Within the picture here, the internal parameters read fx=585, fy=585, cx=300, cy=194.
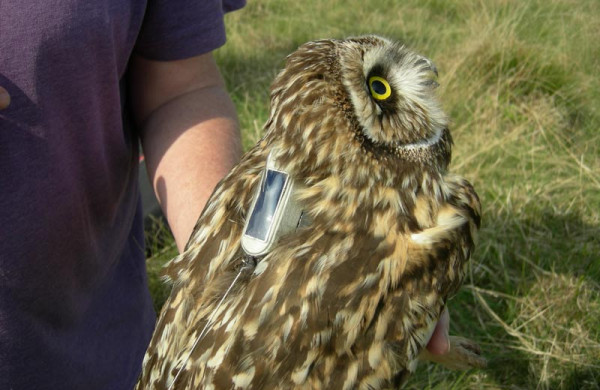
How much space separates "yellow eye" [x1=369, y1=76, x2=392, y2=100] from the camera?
1489mm

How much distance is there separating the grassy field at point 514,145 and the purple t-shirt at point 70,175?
53.2 inches

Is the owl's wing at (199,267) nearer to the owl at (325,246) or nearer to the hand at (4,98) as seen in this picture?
the owl at (325,246)

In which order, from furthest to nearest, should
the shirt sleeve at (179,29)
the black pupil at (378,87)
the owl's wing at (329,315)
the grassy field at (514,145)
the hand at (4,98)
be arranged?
the grassy field at (514,145), the shirt sleeve at (179,29), the black pupil at (378,87), the hand at (4,98), the owl's wing at (329,315)

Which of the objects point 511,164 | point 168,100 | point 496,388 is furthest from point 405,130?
point 511,164

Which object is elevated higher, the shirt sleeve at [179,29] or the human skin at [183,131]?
the shirt sleeve at [179,29]

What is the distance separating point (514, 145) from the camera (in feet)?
12.9

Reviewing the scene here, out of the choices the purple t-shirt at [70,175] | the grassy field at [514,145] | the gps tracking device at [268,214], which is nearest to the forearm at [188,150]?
the purple t-shirt at [70,175]

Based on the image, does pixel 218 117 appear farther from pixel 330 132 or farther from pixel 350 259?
pixel 350 259

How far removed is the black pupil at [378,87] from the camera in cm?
150

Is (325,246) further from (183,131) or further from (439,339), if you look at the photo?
(183,131)

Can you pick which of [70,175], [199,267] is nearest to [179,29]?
[70,175]

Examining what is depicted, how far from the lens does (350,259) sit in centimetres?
133

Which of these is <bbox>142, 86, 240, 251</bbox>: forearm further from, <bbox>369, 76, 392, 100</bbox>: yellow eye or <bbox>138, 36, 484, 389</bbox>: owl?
<bbox>369, 76, 392, 100</bbox>: yellow eye

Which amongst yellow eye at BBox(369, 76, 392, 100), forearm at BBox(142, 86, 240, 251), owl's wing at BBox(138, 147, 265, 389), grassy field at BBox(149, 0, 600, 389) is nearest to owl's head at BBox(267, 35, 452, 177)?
yellow eye at BBox(369, 76, 392, 100)
